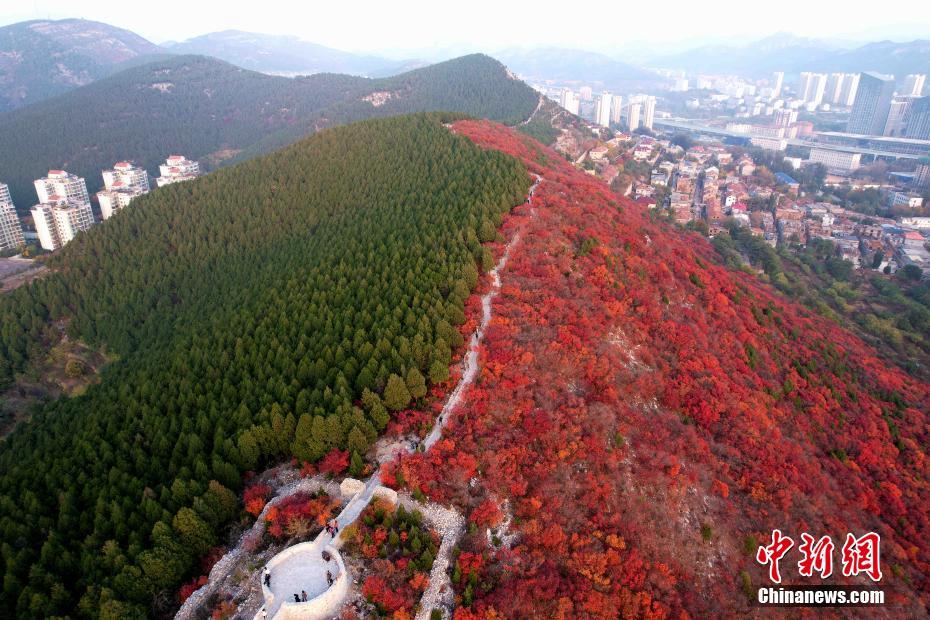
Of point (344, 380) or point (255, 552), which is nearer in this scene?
point (255, 552)

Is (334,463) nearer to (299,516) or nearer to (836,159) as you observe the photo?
(299,516)

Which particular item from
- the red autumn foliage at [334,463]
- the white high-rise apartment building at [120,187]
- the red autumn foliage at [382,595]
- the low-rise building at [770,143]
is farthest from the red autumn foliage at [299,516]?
the low-rise building at [770,143]

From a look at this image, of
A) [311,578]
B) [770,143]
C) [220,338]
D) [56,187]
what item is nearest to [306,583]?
[311,578]

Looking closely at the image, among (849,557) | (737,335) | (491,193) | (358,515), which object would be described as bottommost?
(849,557)

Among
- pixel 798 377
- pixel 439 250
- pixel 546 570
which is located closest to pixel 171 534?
pixel 546 570

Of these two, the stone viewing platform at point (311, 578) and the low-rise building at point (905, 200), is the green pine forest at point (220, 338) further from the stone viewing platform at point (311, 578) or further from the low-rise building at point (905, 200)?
the low-rise building at point (905, 200)

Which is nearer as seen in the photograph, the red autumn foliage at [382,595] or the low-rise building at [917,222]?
the red autumn foliage at [382,595]

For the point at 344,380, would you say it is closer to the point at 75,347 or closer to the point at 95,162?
the point at 75,347
